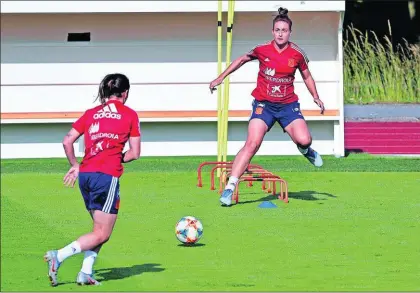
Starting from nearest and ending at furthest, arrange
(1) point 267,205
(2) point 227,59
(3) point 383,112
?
(1) point 267,205, (2) point 227,59, (3) point 383,112

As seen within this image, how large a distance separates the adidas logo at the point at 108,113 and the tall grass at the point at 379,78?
14824mm

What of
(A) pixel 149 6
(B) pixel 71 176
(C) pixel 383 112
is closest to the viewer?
(B) pixel 71 176

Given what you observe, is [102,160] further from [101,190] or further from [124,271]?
[124,271]

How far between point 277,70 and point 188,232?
3.52 meters

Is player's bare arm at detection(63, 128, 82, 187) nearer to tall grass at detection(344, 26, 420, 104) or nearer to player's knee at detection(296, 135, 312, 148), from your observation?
player's knee at detection(296, 135, 312, 148)

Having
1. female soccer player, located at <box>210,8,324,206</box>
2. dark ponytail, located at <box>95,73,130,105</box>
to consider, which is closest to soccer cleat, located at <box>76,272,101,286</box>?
dark ponytail, located at <box>95,73,130,105</box>

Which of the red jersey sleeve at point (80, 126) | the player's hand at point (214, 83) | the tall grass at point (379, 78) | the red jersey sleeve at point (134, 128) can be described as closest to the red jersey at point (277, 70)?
the player's hand at point (214, 83)

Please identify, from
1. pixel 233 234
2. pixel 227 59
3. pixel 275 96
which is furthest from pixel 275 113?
pixel 233 234

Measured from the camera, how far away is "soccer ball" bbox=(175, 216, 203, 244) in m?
9.99

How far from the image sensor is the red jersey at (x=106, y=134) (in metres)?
8.38

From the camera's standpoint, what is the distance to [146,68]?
20516 millimetres

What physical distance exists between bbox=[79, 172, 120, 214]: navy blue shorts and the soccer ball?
66.7 inches

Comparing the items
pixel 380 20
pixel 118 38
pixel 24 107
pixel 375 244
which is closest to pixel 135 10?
pixel 118 38

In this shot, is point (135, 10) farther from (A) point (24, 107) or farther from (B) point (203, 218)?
(B) point (203, 218)
